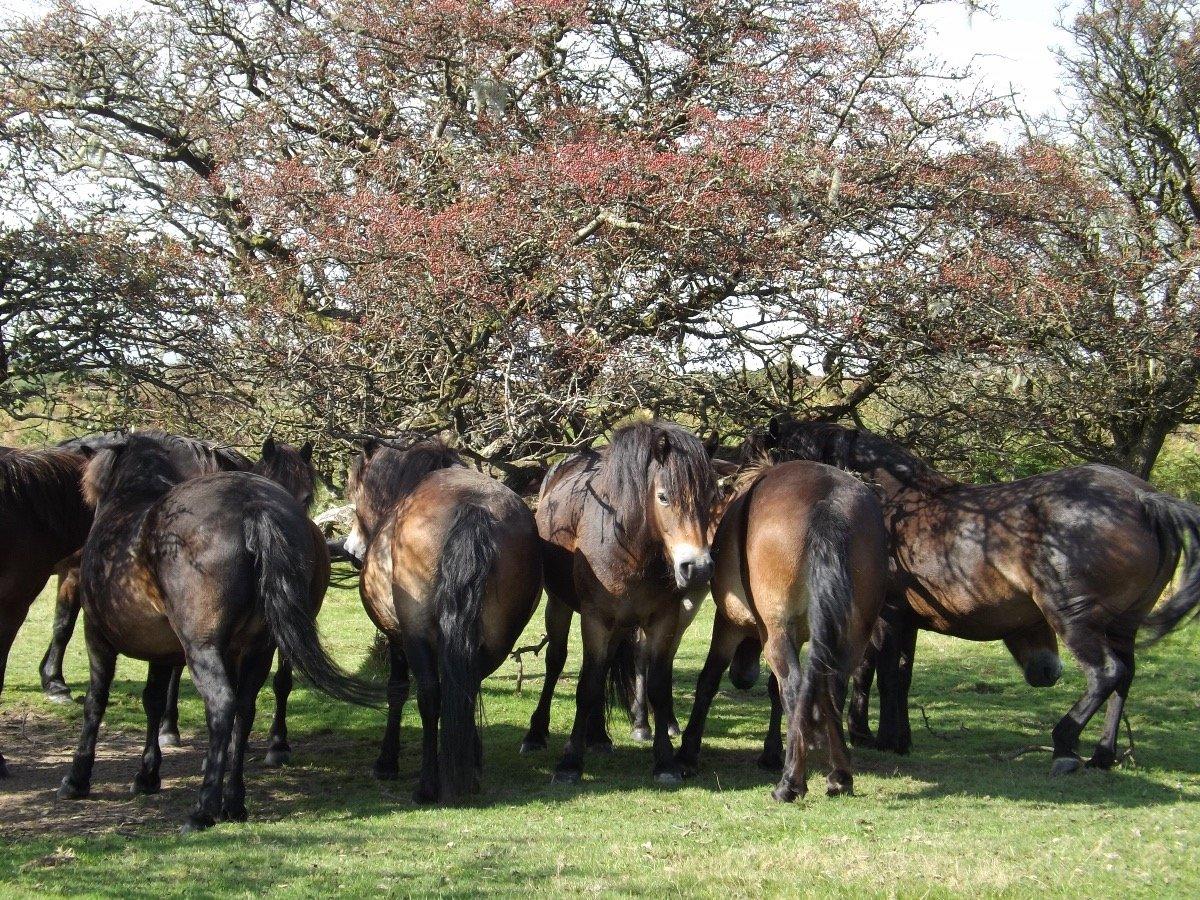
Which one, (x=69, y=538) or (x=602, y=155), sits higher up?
(x=602, y=155)

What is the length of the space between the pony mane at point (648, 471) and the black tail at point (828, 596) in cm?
72

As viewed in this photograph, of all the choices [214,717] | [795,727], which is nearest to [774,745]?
[795,727]

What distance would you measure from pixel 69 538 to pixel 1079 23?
13.4 meters

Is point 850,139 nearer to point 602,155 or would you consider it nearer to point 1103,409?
point 602,155

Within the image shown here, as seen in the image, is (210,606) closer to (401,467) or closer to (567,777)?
(401,467)

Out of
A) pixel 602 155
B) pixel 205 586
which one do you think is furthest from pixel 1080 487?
pixel 205 586

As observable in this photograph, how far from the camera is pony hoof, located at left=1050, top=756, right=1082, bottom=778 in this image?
7.45 meters

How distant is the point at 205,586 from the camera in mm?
5953

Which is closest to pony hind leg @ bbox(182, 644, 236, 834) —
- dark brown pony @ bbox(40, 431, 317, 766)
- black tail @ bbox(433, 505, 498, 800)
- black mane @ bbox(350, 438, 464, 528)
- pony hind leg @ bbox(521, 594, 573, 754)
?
black tail @ bbox(433, 505, 498, 800)

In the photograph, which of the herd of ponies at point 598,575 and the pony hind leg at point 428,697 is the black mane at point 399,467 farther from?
the pony hind leg at point 428,697

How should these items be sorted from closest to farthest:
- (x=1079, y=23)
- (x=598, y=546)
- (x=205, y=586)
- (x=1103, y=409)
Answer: (x=205, y=586)
(x=598, y=546)
(x=1103, y=409)
(x=1079, y=23)

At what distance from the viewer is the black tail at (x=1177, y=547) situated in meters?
7.14

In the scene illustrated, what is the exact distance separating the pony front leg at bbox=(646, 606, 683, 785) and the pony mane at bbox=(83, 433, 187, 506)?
10.8 feet

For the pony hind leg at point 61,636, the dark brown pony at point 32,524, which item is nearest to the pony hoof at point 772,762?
the dark brown pony at point 32,524
